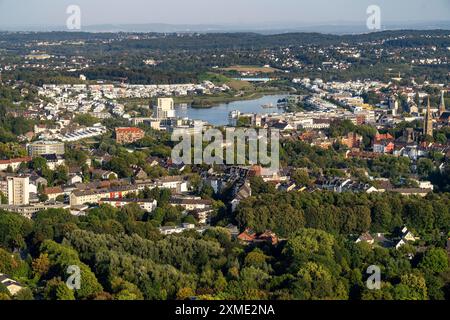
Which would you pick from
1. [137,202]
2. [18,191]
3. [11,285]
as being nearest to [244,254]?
[11,285]

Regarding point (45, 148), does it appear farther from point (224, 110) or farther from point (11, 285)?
point (224, 110)

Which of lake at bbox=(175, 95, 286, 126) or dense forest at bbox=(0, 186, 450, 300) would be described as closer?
dense forest at bbox=(0, 186, 450, 300)

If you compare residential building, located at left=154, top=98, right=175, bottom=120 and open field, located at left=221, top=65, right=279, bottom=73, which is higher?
open field, located at left=221, top=65, right=279, bottom=73

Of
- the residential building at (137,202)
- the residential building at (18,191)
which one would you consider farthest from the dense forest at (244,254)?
the residential building at (18,191)

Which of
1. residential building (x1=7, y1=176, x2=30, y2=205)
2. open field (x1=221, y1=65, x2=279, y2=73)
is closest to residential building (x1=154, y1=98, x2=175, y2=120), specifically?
residential building (x1=7, y1=176, x2=30, y2=205)

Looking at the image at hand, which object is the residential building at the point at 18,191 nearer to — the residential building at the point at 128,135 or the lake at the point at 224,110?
the residential building at the point at 128,135

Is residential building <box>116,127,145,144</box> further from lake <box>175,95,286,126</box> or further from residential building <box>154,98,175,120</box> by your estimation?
residential building <box>154,98,175,120</box>

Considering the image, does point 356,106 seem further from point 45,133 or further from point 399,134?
point 45,133

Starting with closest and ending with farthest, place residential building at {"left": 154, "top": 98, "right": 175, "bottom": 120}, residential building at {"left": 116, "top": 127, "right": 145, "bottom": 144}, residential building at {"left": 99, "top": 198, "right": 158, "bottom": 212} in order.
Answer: residential building at {"left": 99, "top": 198, "right": 158, "bottom": 212}, residential building at {"left": 116, "top": 127, "right": 145, "bottom": 144}, residential building at {"left": 154, "top": 98, "right": 175, "bottom": 120}
